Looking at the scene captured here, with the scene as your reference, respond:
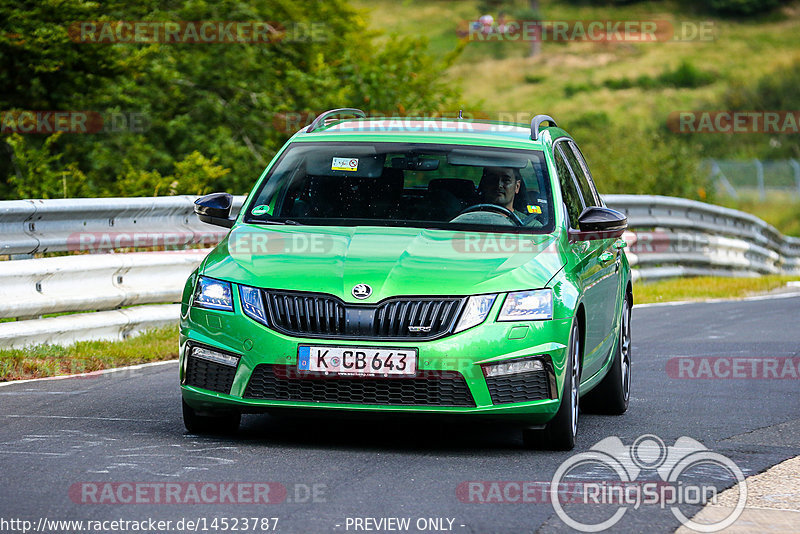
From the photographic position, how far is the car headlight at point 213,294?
6.95 m

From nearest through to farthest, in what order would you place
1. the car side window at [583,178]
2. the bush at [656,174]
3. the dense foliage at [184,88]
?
the car side window at [583,178], the dense foliage at [184,88], the bush at [656,174]

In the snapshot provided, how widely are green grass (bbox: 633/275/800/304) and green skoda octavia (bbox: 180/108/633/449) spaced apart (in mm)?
9830

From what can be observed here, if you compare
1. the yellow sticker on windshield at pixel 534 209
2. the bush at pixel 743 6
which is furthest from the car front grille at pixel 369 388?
the bush at pixel 743 6

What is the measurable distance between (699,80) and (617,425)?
8150 cm

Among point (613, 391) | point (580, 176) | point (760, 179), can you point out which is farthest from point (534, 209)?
point (760, 179)

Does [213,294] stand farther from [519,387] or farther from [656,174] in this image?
[656,174]

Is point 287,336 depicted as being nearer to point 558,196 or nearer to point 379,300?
point 379,300

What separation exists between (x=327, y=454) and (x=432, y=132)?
2392 mm

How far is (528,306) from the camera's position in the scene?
6875 mm

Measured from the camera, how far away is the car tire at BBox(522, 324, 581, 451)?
7.01 meters

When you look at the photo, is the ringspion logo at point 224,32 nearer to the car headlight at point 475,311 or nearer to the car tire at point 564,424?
the car tire at point 564,424

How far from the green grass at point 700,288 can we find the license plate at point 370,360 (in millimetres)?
11102

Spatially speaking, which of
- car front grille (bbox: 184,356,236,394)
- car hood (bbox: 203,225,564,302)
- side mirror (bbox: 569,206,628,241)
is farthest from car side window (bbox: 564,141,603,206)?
car front grille (bbox: 184,356,236,394)

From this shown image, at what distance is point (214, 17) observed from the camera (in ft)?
80.0
